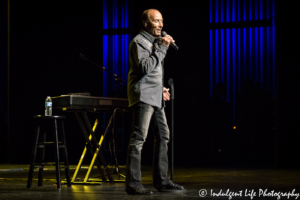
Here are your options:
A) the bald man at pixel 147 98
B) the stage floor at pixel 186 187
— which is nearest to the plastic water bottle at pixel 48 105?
the stage floor at pixel 186 187

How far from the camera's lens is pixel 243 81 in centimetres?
755

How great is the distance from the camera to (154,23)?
306cm

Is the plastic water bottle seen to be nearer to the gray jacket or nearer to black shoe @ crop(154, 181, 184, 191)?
the gray jacket

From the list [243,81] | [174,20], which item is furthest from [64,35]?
[243,81]

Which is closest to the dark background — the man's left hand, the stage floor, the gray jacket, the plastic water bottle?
the stage floor

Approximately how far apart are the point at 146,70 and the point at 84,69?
4.19m

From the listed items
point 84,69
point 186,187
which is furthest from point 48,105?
point 84,69

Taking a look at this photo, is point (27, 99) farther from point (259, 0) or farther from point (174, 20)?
point (259, 0)

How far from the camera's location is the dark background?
684 centimetres

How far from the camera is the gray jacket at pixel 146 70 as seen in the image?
2926 mm

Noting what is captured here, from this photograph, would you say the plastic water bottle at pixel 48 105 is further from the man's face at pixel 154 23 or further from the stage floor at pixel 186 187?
the man's face at pixel 154 23

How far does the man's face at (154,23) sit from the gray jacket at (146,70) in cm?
4

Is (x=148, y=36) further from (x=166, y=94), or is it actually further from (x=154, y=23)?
(x=166, y=94)

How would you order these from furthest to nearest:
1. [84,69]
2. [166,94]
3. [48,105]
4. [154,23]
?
1. [84,69]
2. [48,105]
3. [166,94]
4. [154,23]
